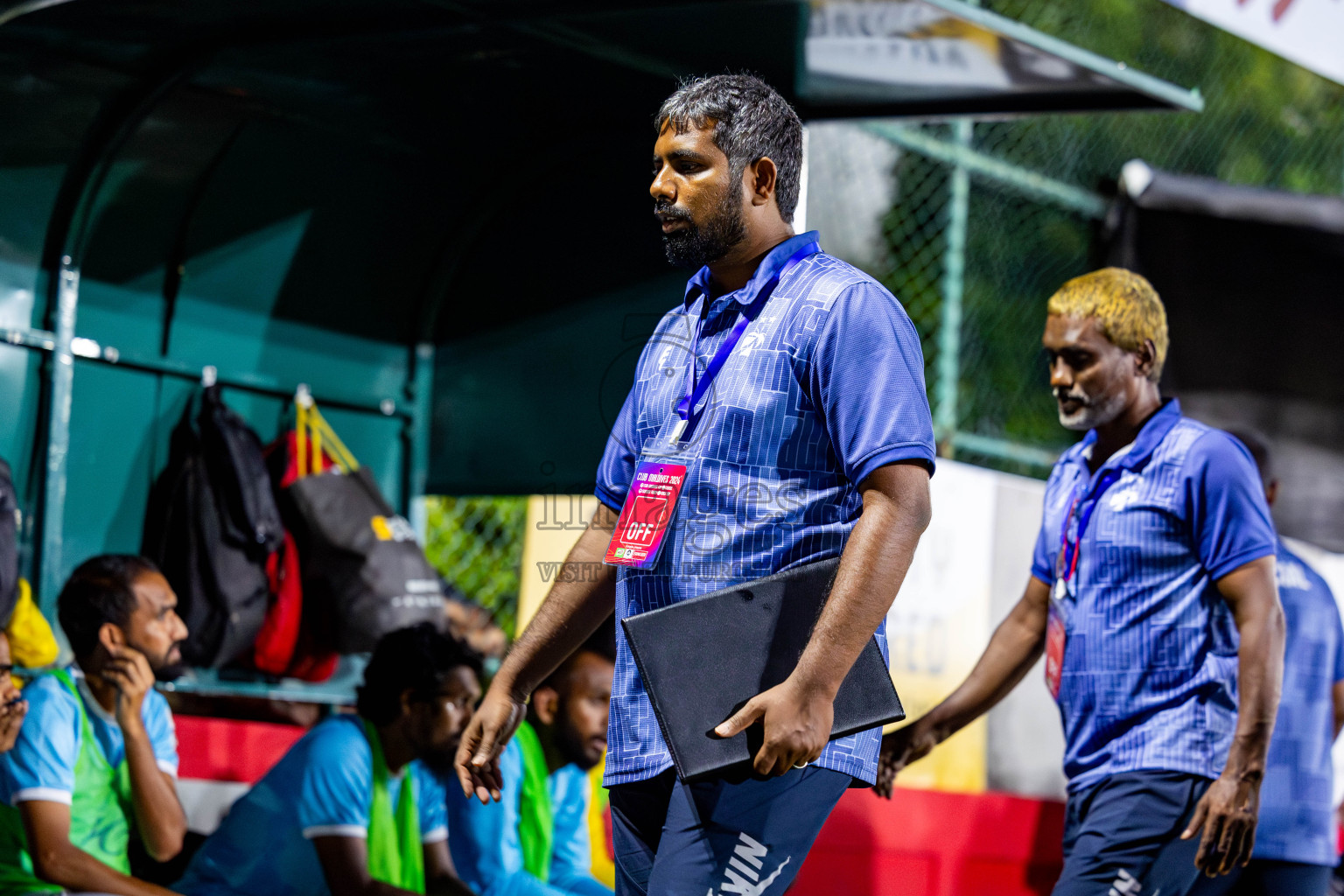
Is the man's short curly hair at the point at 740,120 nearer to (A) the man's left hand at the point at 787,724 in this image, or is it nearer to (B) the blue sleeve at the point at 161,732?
(A) the man's left hand at the point at 787,724

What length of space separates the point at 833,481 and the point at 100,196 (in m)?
3.59

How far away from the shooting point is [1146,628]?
151 inches

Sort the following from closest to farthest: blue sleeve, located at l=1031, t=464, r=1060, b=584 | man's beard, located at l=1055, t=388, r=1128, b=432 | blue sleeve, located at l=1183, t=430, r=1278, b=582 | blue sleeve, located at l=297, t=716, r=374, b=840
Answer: blue sleeve, located at l=1183, t=430, r=1278, b=582
man's beard, located at l=1055, t=388, r=1128, b=432
blue sleeve, located at l=1031, t=464, r=1060, b=584
blue sleeve, located at l=297, t=716, r=374, b=840

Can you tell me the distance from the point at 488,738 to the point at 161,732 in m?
2.09

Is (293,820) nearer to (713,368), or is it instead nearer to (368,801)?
(368,801)

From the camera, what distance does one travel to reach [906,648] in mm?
6238

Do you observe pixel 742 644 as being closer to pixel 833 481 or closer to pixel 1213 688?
pixel 833 481

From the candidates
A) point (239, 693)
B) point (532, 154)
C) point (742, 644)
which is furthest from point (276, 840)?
point (742, 644)

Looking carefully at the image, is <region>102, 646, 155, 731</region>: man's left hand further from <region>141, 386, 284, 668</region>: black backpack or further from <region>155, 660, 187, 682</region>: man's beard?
<region>141, 386, 284, 668</region>: black backpack

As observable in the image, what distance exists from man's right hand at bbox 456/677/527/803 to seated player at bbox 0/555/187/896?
5.90 ft

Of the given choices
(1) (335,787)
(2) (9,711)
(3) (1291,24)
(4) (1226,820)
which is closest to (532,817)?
(1) (335,787)

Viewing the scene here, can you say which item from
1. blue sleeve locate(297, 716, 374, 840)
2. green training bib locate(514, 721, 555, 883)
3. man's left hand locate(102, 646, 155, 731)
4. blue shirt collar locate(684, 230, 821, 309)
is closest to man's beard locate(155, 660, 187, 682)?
man's left hand locate(102, 646, 155, 731)

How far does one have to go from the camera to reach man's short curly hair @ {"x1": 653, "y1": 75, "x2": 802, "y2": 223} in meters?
2.76

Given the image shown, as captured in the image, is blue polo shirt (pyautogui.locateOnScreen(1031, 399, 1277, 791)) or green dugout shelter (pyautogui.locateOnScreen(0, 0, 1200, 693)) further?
green dugout shelter (pyautogui.locateOnScreen(0, 0, 1200, 693))
